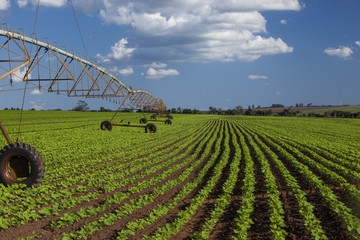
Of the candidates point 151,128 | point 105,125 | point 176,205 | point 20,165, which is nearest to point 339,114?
point 151,128

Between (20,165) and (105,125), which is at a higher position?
(105,125)

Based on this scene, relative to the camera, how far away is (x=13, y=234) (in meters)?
5.39

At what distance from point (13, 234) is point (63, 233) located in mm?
1122

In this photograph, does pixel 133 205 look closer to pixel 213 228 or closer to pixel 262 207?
pixel 213 228

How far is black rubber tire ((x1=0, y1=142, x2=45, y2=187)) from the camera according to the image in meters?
7.95

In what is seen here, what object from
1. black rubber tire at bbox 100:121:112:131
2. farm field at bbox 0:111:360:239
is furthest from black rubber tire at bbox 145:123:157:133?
farm field at bbox 0:111:360:239

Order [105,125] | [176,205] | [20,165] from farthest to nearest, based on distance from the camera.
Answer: [105,125] → [20,165] → [176,205]

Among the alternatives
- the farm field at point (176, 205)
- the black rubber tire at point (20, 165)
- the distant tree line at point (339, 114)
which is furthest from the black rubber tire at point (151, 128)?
the distant tree line at point (339, 114)

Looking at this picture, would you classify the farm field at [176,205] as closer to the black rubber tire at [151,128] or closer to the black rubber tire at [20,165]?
the black rubber tire at [20,165]

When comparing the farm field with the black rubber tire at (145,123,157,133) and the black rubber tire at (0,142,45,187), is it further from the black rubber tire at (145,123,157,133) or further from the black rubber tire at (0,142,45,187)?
the black rubber tire at (145,123,157,133)

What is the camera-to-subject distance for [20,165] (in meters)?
8.34

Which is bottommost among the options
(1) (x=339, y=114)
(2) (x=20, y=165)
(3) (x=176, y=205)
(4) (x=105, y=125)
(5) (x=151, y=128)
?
(3) (x=176, y=205)

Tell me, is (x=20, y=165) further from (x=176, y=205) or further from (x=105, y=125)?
(x=105, y=125)

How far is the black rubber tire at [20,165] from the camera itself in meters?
7.95
